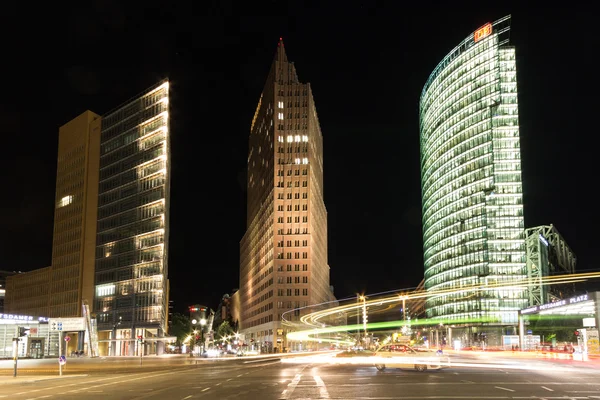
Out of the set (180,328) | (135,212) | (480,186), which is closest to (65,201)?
(135,212)

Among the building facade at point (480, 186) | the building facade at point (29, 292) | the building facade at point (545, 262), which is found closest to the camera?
the building facade at point (545, 262)

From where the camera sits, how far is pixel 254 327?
166 meters

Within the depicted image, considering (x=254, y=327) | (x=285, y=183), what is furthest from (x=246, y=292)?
(x=285, y=183)

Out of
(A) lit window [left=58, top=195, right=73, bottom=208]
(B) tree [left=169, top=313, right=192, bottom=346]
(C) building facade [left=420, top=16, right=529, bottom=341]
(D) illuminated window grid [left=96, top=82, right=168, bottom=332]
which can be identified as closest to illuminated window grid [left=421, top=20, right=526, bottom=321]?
(C) building facade [left=420, top=16, right=529, bottom=341]

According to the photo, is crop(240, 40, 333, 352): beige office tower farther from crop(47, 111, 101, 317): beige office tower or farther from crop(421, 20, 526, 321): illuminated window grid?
crop(47, 111, 101, 317): beige office tower

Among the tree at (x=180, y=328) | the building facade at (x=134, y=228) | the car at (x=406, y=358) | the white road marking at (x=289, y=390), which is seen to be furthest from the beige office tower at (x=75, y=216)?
the white road marking at (x=289, y=390)

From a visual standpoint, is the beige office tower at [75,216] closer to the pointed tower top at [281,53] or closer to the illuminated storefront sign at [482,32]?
the pointed tower top at [281,53]

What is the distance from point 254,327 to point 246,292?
3248 centimetres

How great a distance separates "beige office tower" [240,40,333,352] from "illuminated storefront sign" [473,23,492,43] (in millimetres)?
42384

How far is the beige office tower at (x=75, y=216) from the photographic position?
135 meters

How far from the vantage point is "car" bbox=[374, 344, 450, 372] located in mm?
37562

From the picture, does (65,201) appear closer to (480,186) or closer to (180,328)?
(180,328)

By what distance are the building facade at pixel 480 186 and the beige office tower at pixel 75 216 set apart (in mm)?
76300

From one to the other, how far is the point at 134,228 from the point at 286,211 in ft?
126
